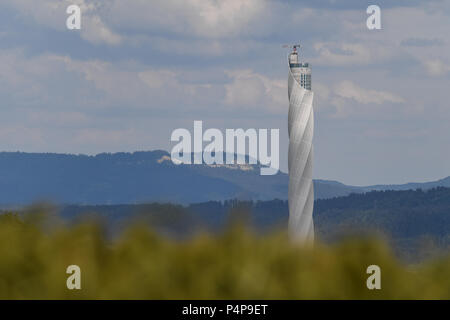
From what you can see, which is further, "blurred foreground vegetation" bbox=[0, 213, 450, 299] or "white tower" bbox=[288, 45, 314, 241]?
"white tower" bbox=[288, 45, 314, 241]

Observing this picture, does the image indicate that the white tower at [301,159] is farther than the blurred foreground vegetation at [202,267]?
Yes

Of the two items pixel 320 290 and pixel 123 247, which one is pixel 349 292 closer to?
pixel 320 290

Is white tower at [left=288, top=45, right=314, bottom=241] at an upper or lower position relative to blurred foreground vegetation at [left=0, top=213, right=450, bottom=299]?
upper

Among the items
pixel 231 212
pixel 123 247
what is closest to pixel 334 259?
pixel 231 212

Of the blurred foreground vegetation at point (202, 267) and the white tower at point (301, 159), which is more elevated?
the white tower at point (301, 159)
